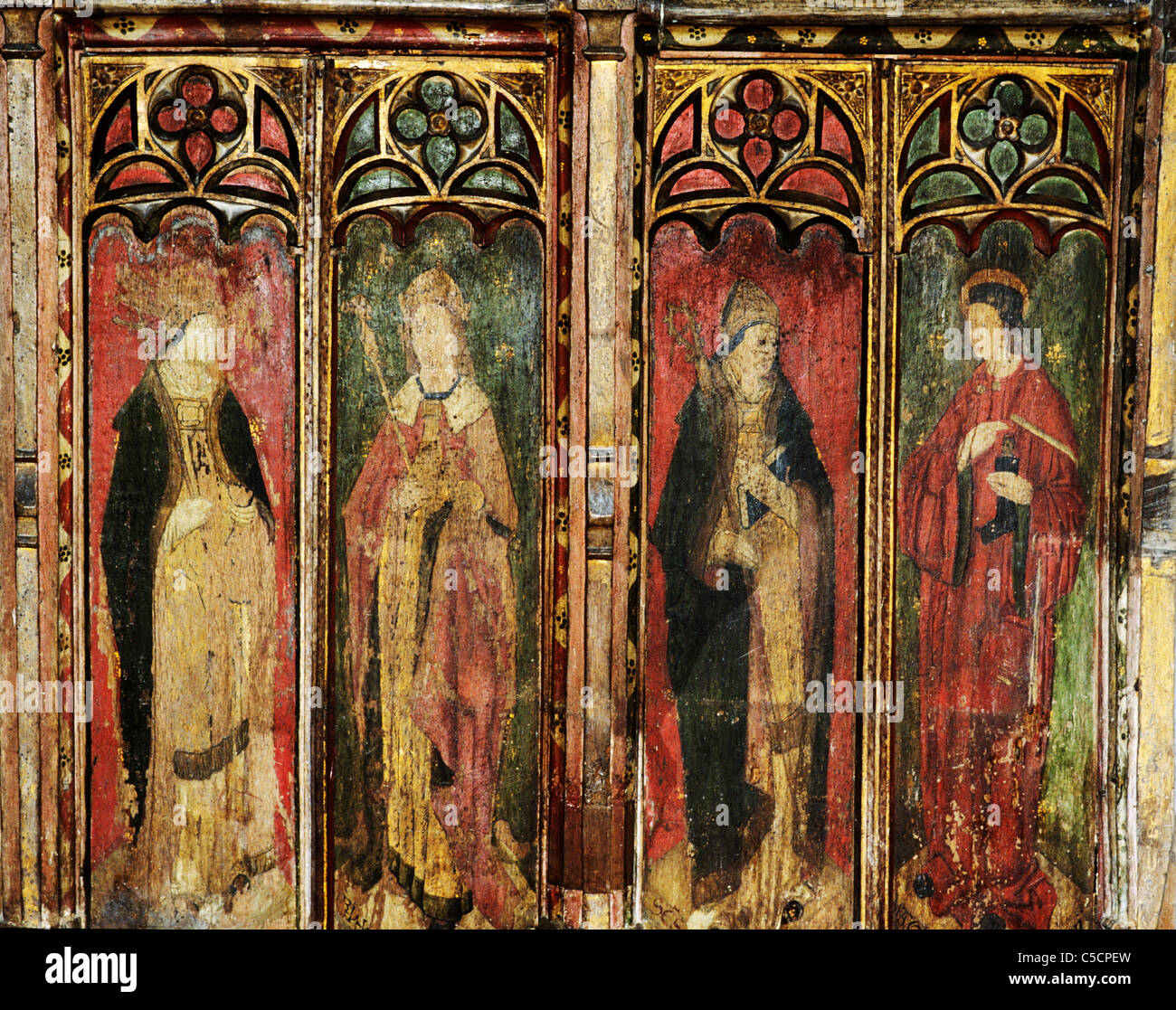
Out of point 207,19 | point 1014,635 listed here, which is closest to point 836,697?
point 1014,635

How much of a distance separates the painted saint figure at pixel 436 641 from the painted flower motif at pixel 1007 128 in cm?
197

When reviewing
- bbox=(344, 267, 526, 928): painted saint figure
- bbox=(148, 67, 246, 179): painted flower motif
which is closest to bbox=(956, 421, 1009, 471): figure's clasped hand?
bbox=(344, 267, 526, 928): painted saint figure

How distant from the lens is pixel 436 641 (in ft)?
12.1

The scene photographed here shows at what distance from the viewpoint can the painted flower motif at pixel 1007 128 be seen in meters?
3.65

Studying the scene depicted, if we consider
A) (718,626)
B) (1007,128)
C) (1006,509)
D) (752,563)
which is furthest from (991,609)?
(1007,128)

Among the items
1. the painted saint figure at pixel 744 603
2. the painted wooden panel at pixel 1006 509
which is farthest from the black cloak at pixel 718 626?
the painted wooden panel at pixel 1006 509

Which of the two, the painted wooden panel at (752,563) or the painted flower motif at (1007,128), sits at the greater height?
the painted flower motif at (1007,128)

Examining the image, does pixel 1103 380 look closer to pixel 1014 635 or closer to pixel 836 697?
pixel 1014 635

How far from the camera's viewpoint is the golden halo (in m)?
3.67

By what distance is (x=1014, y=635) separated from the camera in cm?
373

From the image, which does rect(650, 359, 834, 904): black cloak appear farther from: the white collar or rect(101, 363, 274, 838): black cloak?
rect(101, 363, 274, 838): black cloak

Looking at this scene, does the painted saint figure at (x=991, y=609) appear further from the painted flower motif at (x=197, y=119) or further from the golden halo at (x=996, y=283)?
the painted flower motif at (x=197, y=119)

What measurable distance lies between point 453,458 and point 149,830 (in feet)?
5.62

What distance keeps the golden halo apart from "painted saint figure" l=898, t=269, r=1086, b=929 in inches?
5.5
